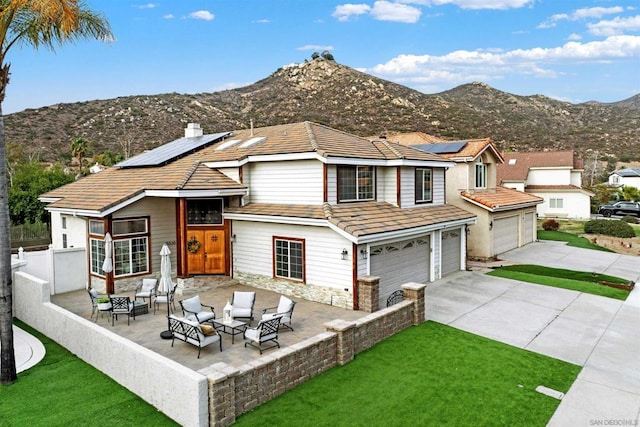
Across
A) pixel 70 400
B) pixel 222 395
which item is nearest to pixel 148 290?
pixel 70 400

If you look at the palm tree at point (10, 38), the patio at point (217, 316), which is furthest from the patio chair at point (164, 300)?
the palm tree at point (10, 38)

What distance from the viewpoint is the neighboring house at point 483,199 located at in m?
23.5

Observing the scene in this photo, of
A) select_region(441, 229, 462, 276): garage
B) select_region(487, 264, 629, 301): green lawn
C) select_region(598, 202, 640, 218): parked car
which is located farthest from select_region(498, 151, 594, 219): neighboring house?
select_region(441, 229, 462, 276): garage

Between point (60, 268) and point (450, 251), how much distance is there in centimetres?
1638

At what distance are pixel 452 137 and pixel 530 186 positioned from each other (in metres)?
20.0

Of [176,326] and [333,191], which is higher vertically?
[333,191]

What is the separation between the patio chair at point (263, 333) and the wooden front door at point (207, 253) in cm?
703

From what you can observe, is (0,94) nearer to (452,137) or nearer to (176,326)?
(176,326)

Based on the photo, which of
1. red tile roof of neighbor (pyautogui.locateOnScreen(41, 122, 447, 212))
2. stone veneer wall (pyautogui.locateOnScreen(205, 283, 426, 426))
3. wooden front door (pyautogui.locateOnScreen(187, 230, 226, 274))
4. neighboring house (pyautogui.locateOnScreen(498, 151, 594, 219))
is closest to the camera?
stone veneer wall (pyautogui.locateOnScreen(205, 283, 426, 426))

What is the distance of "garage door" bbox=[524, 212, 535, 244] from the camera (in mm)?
28319

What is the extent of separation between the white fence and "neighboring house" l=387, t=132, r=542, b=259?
752 inches

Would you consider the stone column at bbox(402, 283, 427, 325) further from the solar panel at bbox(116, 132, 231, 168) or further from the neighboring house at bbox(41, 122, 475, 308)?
the solar panel at bbox(116, 132, 231, 168)

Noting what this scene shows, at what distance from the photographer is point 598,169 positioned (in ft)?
241

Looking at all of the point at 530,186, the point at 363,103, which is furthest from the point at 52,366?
the point at 363,103
